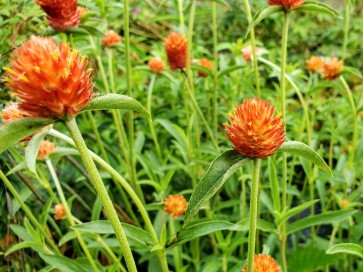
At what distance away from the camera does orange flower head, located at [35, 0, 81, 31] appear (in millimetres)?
1265

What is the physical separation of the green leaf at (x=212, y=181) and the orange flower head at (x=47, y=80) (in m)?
0.23

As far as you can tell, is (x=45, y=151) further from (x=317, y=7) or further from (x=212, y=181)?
(x=317, y=7)

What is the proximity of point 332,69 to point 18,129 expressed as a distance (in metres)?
1.26

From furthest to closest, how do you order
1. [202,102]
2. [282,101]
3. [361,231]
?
[202,102] < [361,231] < [282,101]

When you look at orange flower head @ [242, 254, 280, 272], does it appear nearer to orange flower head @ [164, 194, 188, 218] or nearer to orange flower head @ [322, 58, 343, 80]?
orange flower head @ [164, 194, 188, 218]

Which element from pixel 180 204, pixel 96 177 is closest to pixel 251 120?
pixel 96 177

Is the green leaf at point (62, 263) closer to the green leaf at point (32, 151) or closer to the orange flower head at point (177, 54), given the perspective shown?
the green leaf at point (32, 151)

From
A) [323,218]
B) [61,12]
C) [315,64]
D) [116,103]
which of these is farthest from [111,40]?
[116,103]

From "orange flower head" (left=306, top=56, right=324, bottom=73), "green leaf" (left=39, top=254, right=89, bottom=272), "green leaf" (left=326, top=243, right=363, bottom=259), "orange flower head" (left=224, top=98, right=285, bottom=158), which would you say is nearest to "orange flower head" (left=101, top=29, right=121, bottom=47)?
"orange flower head" (left=306, top=56, right=324, bottom=73)

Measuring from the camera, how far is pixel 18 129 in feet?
2.34

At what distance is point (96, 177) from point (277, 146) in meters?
0.33

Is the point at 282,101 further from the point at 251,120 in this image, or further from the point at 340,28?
the point at 340,28

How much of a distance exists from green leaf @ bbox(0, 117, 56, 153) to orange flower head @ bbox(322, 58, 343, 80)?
122cm

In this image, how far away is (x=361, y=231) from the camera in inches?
61.6
